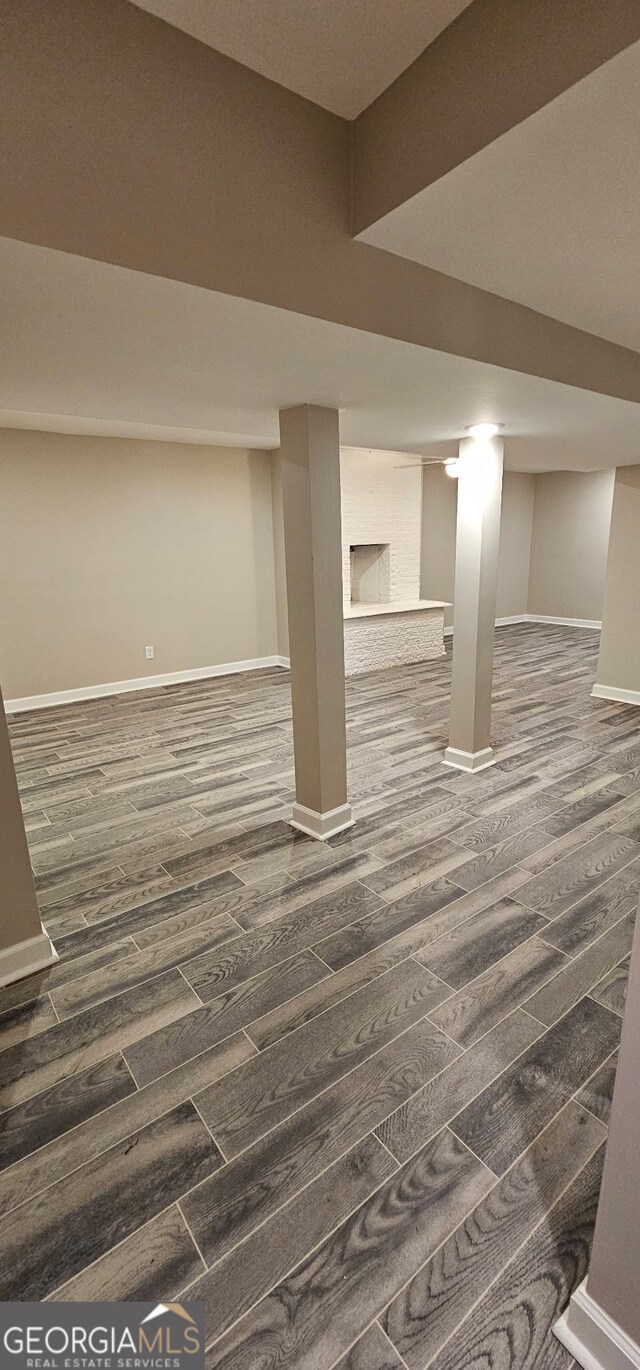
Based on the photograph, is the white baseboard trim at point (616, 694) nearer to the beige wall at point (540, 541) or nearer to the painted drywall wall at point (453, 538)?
the painted drywall wall at point (453, 538)

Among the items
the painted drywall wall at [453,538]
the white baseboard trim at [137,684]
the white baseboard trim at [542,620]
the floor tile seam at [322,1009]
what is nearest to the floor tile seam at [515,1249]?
the floor tile seam at [322,1009]

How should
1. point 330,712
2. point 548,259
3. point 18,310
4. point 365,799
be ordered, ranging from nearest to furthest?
point 18,310
point 548,259
point 330,712
point 365,799

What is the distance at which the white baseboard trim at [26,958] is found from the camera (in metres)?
2.05

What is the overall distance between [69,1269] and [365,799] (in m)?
2.39

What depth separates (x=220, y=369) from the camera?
1983 mm

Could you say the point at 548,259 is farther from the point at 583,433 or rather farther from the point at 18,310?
the point at 583,433

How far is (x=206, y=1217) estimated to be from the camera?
4.26ft

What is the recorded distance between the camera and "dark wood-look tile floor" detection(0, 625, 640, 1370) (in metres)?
1.17

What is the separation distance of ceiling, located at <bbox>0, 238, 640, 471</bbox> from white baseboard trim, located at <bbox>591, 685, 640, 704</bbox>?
2.42 m

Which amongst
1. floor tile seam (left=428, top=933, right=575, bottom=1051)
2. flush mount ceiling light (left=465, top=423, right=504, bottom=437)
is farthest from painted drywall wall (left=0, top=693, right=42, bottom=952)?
flush mount ceiling light (left=465, top=423, right=504, bottom=437)

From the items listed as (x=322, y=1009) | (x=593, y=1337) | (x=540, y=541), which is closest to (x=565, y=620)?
(x=540, y=541)

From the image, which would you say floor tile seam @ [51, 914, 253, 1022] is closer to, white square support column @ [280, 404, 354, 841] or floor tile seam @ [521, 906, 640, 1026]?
white square support column @ [280, 404, 354, 841]

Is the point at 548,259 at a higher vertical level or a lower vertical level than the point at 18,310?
higher

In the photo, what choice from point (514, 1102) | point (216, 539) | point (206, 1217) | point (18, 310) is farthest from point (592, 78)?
point (216, 539)
